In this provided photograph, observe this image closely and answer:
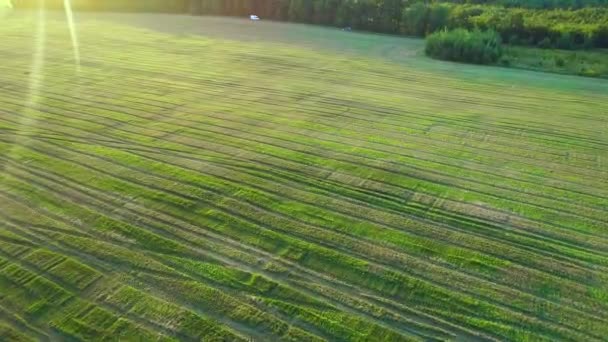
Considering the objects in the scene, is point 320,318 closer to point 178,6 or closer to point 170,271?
point 170,271

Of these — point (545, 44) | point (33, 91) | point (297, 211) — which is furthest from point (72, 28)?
point (545, 44)

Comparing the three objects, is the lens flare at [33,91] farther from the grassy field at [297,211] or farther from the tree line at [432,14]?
the tree line at [432,14]

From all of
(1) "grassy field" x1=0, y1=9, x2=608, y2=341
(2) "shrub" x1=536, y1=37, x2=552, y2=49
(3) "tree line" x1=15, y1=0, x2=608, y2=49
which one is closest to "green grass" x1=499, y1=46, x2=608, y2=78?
(2) "shrub" x1=536, y1=37, x2=552, y2=49

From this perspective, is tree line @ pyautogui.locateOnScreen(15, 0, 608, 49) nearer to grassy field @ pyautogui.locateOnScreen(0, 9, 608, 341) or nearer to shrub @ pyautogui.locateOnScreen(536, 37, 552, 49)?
shrub @ pyautogui.locateOnScreen(536, 37, 552, 49)

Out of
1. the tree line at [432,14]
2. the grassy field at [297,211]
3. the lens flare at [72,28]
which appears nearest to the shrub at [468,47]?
the tree line at [432,14]

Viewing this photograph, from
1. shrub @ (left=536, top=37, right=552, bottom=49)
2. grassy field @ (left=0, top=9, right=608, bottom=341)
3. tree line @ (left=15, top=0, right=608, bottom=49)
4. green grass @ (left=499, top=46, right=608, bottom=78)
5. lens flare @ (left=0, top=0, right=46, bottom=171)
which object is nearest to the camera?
grassy field @ (left=0, top=9, right=608, bottom=341)

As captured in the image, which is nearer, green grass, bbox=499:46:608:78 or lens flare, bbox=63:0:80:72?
lens flare, bbox=63:0:80:72
